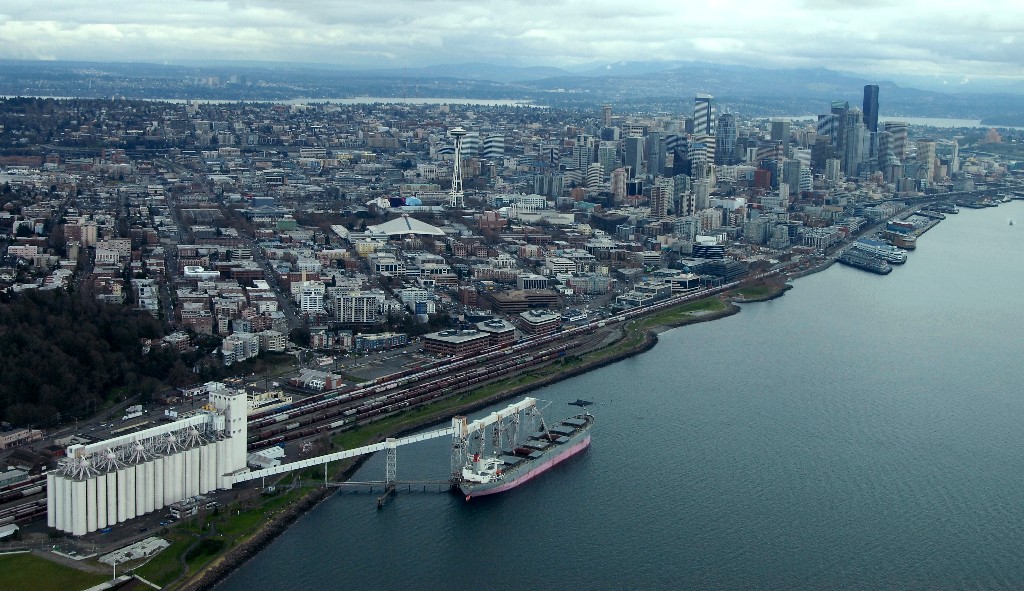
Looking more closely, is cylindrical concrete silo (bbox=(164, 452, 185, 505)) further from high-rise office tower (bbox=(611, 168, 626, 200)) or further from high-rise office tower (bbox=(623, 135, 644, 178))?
high-rise office tower (bbox=(623, 135, 644, 178))

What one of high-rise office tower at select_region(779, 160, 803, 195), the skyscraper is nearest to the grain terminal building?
high-rise office tower at select_region(779, 160, 803, 195)

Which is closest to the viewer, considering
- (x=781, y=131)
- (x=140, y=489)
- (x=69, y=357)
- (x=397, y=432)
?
(x=140, y=489)

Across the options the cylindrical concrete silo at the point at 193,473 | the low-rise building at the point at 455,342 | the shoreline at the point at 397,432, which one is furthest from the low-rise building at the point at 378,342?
the cylindrical concrete silo at the point at 193,473

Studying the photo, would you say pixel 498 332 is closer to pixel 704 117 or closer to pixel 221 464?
pixel 221 464

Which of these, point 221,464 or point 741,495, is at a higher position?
point 221,464

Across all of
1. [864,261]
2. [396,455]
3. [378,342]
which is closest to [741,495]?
[396,455]

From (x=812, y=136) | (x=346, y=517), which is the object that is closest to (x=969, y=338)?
(x=346, y=517)
